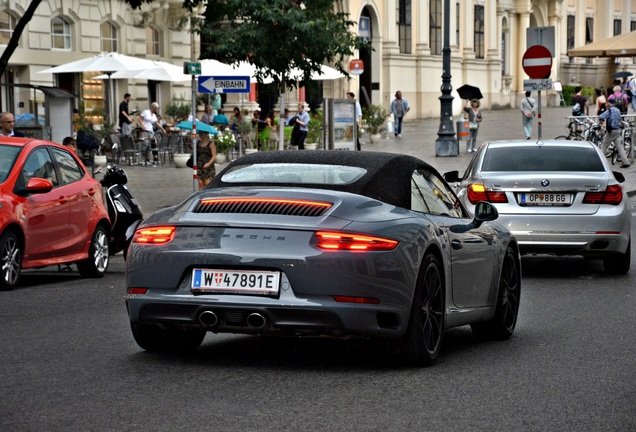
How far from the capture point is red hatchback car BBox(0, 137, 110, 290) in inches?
544

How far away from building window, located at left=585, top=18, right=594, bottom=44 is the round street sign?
68045 mm

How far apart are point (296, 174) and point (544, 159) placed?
7.14 metres

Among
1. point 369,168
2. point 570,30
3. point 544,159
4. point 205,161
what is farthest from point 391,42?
point 369,168

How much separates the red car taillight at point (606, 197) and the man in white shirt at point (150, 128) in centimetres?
2493

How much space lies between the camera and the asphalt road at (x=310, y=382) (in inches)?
261

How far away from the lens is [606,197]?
1487 centimetres

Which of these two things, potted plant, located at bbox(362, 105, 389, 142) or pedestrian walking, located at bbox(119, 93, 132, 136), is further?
potted plant, located at bbox(362, 105, 389, 142)

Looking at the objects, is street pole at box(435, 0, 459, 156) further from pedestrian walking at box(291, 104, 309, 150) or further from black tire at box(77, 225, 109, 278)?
black tire at box(77, 225, 109, 278)

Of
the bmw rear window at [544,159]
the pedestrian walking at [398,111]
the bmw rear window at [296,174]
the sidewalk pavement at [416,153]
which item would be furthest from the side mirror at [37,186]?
the pedestrian walking at [398,111]

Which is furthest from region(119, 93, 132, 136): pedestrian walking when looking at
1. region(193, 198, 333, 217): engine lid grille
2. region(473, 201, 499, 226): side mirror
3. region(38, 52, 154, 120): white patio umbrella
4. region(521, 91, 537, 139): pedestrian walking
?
region(193, 198, 333, 217): engine lid grille

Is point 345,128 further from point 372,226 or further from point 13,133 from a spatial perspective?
point 372,226

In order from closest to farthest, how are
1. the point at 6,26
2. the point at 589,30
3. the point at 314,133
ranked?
the point at 6,26
the point at 314,133
the point at 589,30

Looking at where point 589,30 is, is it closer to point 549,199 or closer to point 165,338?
point 549,199

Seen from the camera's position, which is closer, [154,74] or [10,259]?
[10,259]
